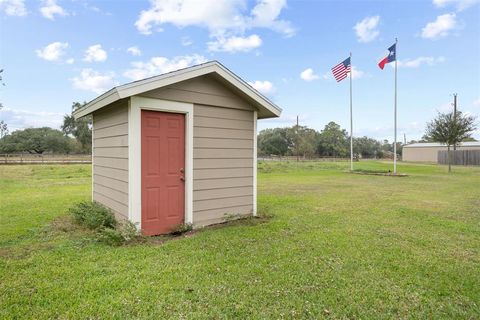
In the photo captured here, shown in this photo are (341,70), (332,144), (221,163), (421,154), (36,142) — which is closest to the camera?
(221,163)

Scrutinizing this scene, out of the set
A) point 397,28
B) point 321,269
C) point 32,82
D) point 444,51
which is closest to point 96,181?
point 321,269

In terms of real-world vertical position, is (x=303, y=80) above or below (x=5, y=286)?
above

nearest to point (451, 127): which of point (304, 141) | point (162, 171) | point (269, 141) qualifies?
point (162, 171)

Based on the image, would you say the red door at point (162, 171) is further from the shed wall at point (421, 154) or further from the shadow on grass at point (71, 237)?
the shed wall at point (421, 154)

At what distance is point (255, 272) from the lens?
3.33 metres

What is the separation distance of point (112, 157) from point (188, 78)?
6.72 ft

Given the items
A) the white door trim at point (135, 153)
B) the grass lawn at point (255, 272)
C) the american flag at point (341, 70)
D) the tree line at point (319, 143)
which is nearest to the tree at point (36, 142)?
the tree line at point (319, 143)

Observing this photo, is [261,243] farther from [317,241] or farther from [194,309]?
[194,309]

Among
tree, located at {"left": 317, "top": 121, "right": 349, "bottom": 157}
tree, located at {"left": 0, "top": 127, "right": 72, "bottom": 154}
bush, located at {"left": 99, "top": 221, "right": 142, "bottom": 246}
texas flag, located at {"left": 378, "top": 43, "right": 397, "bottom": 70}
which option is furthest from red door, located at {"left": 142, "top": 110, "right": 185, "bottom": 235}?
tree, located at {"left": 0, "top": 127, "right": 72, "bottom": 154}

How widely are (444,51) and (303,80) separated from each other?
9220 mm

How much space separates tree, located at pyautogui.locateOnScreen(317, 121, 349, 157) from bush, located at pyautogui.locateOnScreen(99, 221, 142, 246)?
6136cm

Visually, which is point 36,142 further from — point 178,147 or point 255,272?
point 255,272

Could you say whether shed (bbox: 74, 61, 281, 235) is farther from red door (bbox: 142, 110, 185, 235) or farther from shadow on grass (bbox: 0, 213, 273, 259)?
shadow on grass (bbox: 0, 213, 273, 259)

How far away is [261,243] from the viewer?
4.42 meters
